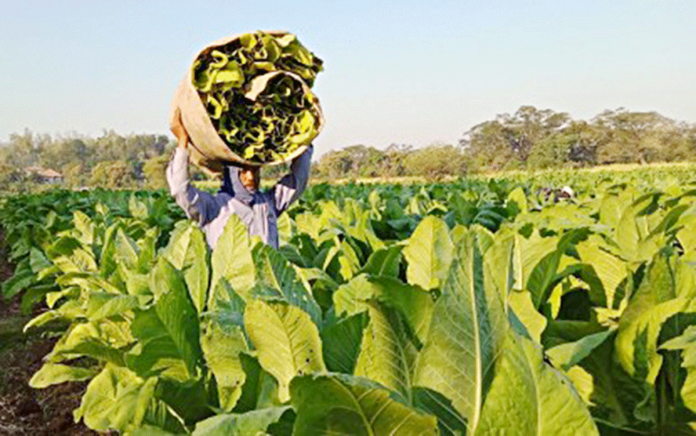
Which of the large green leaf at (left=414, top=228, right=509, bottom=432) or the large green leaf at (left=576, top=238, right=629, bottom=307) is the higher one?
the large green leaf at (left=414, top=228, right=509, bottom=432)

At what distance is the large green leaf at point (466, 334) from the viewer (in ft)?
3.00

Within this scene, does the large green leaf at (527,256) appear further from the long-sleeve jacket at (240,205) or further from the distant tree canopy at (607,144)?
the distant tree canopy at (607,144)

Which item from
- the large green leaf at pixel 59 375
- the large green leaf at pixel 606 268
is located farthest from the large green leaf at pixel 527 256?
the large green leaf at pixel 59 375

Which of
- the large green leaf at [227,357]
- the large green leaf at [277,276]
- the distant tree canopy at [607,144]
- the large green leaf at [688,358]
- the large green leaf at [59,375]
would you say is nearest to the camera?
the large green leaf at [688,358]

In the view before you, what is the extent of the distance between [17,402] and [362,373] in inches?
179

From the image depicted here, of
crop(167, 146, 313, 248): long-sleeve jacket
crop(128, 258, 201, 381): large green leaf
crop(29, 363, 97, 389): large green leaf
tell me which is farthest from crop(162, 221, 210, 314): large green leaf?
crop(167, 146, 313, 248): long-sleeve jacket

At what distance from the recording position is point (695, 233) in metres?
2.65

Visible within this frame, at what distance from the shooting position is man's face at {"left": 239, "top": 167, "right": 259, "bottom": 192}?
376 centimetres

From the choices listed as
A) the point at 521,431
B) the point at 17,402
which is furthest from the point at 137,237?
the point at 521,431

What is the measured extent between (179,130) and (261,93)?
0.56 metres

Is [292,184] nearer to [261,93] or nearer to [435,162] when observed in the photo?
[261,93]

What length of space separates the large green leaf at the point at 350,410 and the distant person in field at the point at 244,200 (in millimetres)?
2769

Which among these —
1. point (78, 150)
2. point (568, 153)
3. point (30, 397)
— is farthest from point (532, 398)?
point (78, 150)

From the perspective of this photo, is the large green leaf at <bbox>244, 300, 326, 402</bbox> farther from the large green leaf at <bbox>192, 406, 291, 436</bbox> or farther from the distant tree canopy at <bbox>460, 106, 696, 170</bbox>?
the distant tree canopy at <bbox>460, 106, 696, 170</bbox>
